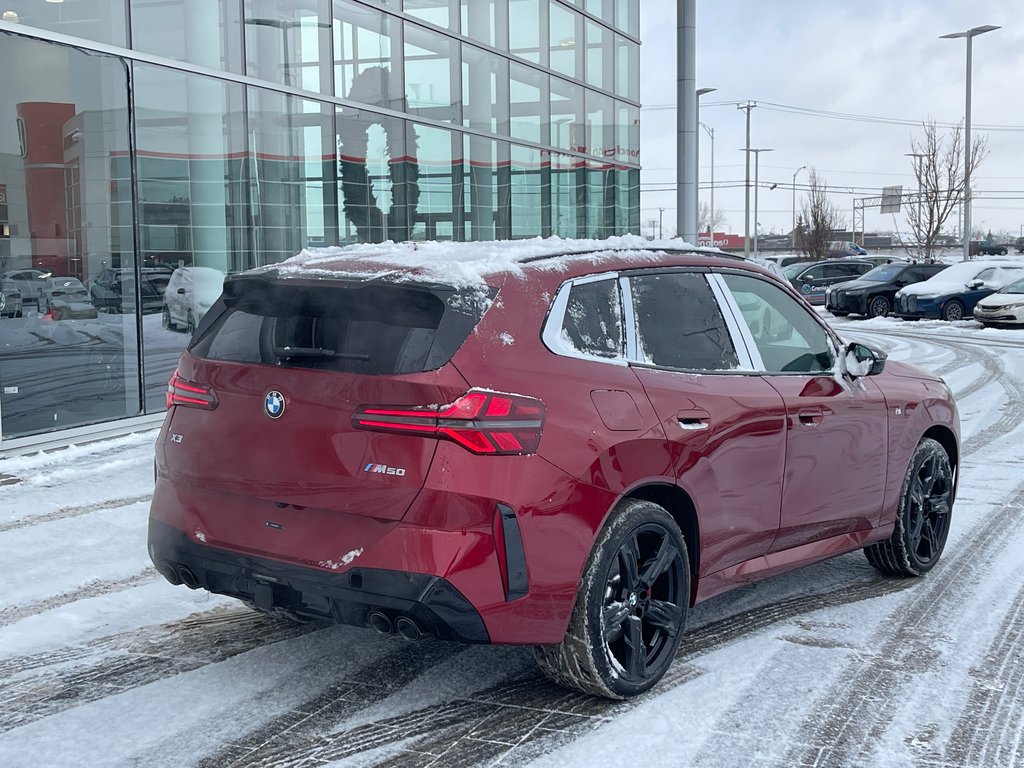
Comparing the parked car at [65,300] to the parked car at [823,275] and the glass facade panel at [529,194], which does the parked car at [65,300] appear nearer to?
the glass facade panel at [529,194]

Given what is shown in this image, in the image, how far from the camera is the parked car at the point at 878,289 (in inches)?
1249

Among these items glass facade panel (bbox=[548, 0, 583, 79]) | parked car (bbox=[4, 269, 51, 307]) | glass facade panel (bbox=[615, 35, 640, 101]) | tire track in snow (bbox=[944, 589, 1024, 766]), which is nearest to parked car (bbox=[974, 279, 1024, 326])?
glass facade panel (bbox=[615, 35, 640, 101])

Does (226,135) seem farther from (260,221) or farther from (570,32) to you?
(570,32)

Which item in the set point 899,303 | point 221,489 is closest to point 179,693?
point 221,489

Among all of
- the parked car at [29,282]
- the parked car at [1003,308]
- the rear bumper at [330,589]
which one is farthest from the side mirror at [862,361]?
the parked car at [1003,308]

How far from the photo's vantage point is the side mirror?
5512 millimetres

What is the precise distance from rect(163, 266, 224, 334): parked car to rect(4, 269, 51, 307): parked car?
172 centimetres

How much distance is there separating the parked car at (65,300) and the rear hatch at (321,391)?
7.34m

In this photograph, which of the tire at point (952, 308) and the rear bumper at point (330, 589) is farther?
the tire at point (952, 308)

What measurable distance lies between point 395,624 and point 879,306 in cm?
2996

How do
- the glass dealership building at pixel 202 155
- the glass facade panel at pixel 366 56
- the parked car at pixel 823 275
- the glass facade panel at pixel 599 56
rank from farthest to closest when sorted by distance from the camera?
1. the parked car at pixel 823 275
2. the glass facade panel at pixel 599 56
3. the glass facade panel at pixel 366 56
4. the glass dealership building at pixel 202 155

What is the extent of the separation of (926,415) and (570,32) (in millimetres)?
17649

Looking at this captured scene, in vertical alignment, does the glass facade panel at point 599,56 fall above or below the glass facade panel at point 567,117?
above

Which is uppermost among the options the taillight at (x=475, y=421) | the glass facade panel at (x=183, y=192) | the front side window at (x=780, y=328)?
the glass facade panel at (x=183, y=192)
